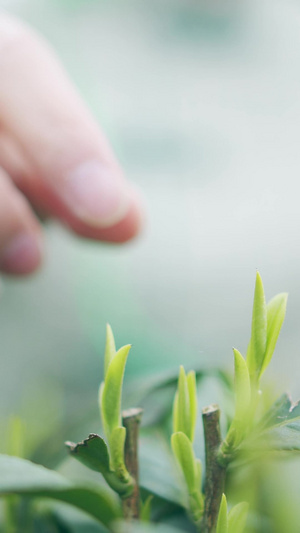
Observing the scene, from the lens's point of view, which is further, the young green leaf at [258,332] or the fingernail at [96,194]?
the fingernail at [96,194]

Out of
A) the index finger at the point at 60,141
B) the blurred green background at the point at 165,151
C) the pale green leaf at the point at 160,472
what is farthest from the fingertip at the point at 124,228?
the pale green leaf at the point at 160,472

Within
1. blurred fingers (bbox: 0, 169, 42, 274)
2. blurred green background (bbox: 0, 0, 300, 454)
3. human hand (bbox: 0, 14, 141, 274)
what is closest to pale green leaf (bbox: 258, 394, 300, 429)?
human hand (bbox: 0, 14, 141, 274)

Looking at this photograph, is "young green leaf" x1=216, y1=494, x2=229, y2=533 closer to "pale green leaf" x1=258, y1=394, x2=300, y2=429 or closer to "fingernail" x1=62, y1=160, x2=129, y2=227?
"pale green leaf" x1=258, y1=394, x2=300, y2=429

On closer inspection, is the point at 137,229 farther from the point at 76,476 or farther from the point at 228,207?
the point at 228,207

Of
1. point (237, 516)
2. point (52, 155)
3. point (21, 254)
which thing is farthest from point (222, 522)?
point (21, 254)

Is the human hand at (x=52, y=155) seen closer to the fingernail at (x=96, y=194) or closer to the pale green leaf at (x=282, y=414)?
the fingernail at (x=96, y=194)

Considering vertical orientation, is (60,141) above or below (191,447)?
below

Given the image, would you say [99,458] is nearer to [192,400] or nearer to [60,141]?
[192,400]
